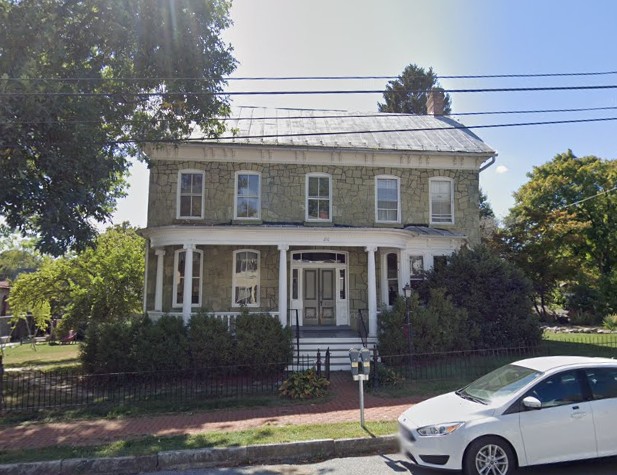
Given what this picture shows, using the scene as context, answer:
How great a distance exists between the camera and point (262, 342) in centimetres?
1273

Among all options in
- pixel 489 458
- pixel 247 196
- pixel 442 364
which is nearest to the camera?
pixel 489 458

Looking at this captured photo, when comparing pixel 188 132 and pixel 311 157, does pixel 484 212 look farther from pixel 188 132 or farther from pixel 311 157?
pixel 188 132

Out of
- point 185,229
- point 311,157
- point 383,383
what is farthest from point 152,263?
point 383,383

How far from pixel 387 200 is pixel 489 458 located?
1297cm

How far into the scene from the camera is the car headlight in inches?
219

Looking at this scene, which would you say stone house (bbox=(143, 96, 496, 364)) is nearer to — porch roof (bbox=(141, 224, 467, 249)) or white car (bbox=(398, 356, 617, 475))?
porch roof (bbox=(141, 224, 467, 249))

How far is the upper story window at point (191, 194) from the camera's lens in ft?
55.0

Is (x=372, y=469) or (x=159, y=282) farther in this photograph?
(x=159, y=282)

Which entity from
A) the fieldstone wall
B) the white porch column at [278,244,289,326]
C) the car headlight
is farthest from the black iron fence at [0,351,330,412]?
the fieldstone wall

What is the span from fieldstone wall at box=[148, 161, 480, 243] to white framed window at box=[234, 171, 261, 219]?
0.17 m

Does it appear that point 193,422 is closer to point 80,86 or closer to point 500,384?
point 500,384

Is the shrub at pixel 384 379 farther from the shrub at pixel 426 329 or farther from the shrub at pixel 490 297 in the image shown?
the shrub at pixel 490 297

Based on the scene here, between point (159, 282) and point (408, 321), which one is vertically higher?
point (159, 282)

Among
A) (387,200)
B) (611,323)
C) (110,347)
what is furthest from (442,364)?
(611,323)
